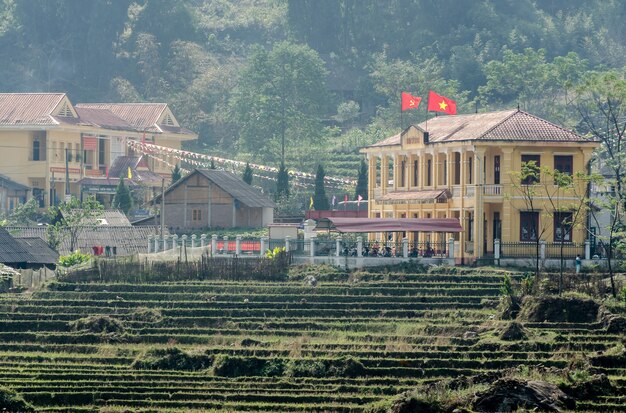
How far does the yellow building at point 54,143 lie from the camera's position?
9556cm

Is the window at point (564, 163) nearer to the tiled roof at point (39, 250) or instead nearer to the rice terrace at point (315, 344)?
the rice terrace at point (315, 344)

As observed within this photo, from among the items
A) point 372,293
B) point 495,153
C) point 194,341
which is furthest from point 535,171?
point 194,341

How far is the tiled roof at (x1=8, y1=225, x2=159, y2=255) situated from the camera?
77625mm

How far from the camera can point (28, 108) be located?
97.2 meters

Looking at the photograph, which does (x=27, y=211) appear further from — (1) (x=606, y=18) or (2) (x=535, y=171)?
(1) (x=606, y=18)

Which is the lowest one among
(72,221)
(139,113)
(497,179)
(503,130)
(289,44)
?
(72,221)

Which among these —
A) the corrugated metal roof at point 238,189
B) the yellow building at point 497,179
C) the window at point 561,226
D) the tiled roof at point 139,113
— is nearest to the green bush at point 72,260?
the corrugated metal roof at point 238,189

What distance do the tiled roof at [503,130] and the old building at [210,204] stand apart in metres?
10.2

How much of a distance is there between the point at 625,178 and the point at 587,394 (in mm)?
20849

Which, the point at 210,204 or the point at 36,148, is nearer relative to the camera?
the point at 210,204

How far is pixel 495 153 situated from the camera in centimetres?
6856

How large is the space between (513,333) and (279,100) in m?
56.2

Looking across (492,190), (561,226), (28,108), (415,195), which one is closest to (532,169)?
(492,190)

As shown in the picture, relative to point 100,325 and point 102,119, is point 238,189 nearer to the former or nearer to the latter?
point 100,325
